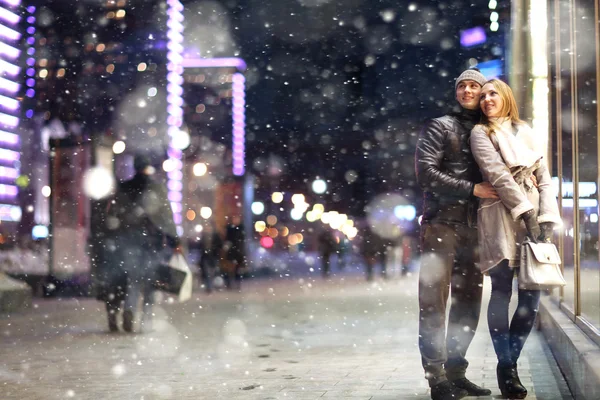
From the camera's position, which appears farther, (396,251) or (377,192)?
(377,192)

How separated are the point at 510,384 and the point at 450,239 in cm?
91

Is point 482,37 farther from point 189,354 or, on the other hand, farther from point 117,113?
point 189,354

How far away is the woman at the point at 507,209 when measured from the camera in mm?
5121

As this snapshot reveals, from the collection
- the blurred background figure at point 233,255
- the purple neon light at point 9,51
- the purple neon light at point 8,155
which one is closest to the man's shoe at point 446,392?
the blurred background figure at point 233,255

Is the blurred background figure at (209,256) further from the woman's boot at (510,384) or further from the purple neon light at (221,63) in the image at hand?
the purple neon light at (221,63)

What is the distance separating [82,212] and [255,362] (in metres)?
15.0

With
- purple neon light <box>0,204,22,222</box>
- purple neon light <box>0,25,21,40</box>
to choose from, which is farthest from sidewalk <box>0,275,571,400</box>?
purple neon light <box>0,25,21,40</box>

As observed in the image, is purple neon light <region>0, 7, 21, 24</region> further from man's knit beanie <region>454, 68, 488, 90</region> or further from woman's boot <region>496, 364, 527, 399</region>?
woman's boot <region>496, 364, 527, 399</region>

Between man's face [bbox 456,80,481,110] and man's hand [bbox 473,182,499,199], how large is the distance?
0.54 meters

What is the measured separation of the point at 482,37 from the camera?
137ft

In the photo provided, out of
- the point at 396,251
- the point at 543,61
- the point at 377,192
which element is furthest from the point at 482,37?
the point at 377,192

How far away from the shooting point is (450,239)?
533 centimetres

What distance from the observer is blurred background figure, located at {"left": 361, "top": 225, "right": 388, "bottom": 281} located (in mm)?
25297

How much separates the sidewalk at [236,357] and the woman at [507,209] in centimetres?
44
